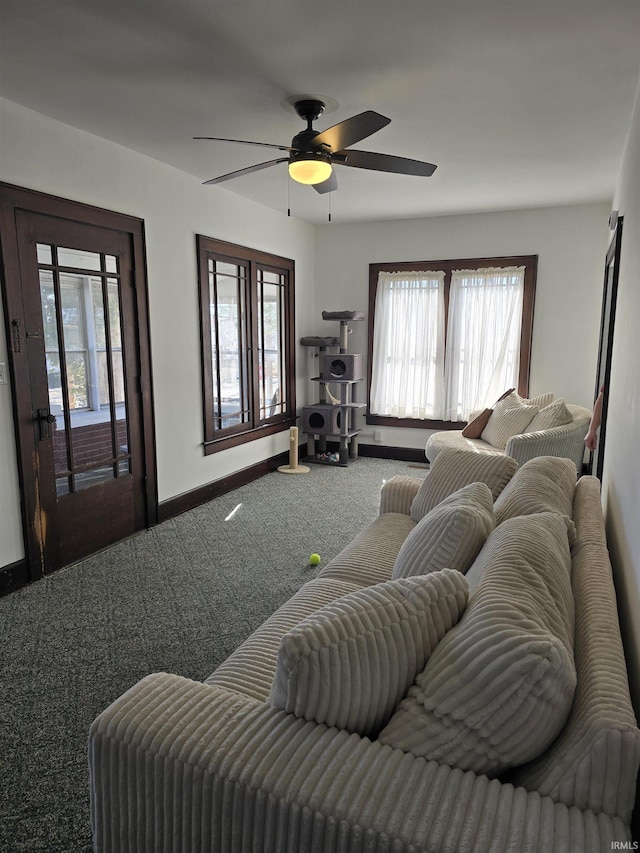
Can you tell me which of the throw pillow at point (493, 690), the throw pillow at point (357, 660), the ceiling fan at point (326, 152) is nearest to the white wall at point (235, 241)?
the ceiling fan at point (326, 152)

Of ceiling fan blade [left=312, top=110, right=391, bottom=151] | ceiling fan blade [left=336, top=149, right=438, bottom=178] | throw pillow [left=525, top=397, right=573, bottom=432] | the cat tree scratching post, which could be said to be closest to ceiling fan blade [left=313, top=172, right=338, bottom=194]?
ceiling fan blade [left=336, top=149, right=438, bottom=178]

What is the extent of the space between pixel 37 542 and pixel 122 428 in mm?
929

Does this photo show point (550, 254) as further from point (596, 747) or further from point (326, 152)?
point (596, 747)

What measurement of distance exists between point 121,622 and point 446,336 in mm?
4360

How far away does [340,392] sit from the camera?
6.35 metres

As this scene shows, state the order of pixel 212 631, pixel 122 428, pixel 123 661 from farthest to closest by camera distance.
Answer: pixel 122 428 < pixel 212 631 < pixel 123 661

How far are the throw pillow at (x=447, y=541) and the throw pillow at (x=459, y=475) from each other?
818 millimetres

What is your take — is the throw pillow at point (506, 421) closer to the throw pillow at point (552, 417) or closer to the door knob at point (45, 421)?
the throw pillow at point (552, 417)

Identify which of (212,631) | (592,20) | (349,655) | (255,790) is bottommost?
(212,631)

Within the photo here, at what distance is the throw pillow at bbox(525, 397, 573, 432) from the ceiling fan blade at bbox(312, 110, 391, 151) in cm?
275

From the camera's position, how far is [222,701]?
1.18 meters

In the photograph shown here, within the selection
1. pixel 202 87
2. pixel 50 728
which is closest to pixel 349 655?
pixel 50 728

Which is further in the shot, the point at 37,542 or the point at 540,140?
the point at 540,140

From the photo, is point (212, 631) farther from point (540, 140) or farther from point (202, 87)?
point (540, 140)
